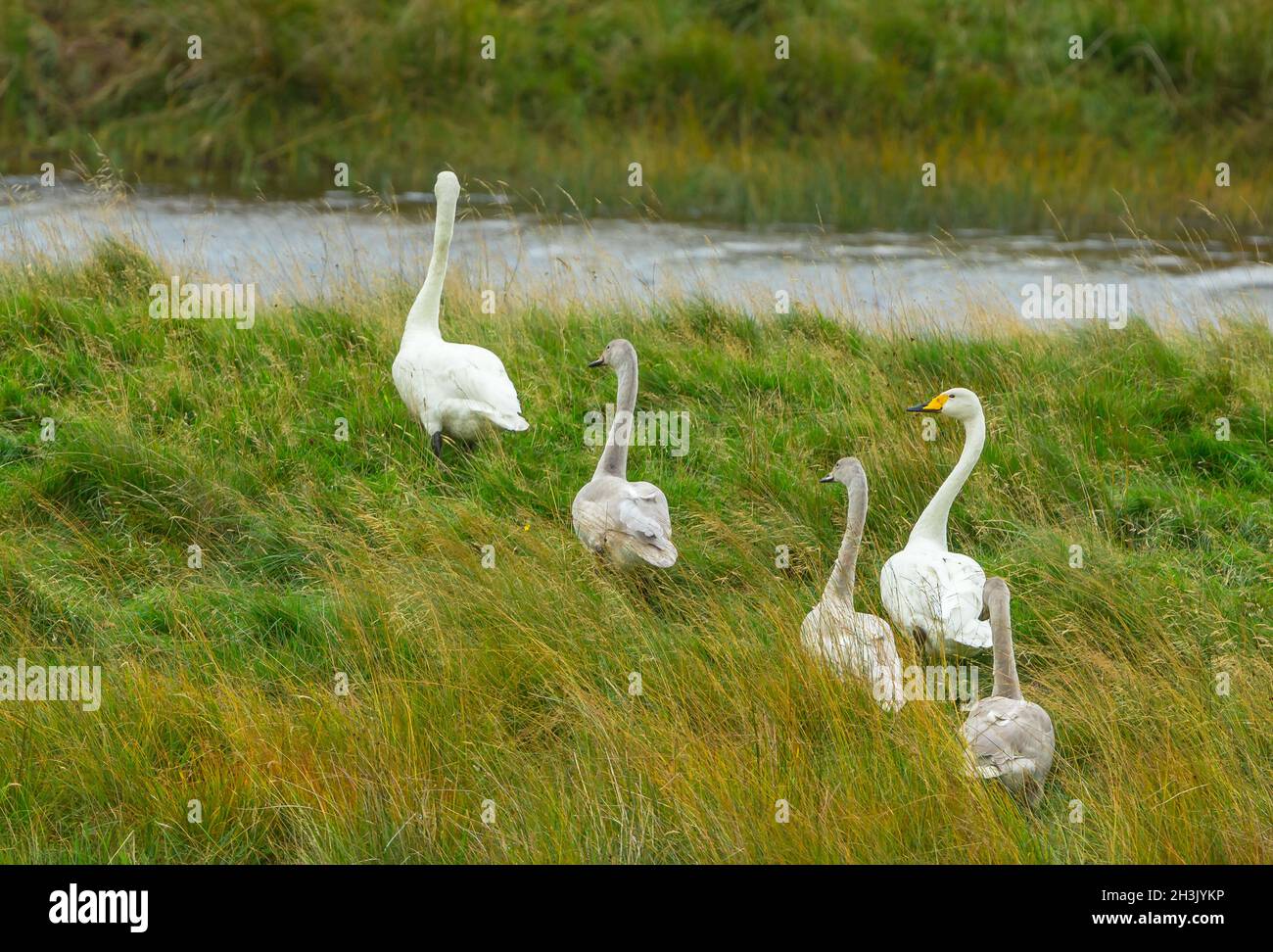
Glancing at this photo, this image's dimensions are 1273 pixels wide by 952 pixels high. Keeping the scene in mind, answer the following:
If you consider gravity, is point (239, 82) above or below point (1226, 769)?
above

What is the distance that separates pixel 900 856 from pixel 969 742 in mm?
515

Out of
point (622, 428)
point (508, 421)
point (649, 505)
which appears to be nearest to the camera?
point (649, 505)

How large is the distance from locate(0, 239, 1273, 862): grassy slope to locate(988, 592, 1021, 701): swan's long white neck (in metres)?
0.31

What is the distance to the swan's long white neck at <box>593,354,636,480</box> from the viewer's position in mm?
6906

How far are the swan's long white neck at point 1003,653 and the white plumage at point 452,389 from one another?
281cm

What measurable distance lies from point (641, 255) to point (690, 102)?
4.62 m

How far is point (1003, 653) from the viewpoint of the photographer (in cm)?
529

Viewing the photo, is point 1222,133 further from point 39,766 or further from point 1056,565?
point 39,766

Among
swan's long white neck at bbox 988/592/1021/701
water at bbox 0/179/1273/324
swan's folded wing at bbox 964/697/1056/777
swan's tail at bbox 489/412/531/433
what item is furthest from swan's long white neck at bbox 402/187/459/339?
swan's folded wing at bbox 964/697/1056/777

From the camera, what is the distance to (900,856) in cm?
457

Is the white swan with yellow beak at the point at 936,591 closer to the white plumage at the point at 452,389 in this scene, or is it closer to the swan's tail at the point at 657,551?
the swan's tail at the point at 657,551

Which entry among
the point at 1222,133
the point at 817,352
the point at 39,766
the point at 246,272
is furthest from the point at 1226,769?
the point at 1222,133

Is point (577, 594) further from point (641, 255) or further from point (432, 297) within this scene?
point (641, 255)

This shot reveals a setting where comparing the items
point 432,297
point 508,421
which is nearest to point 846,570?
point 508,421
